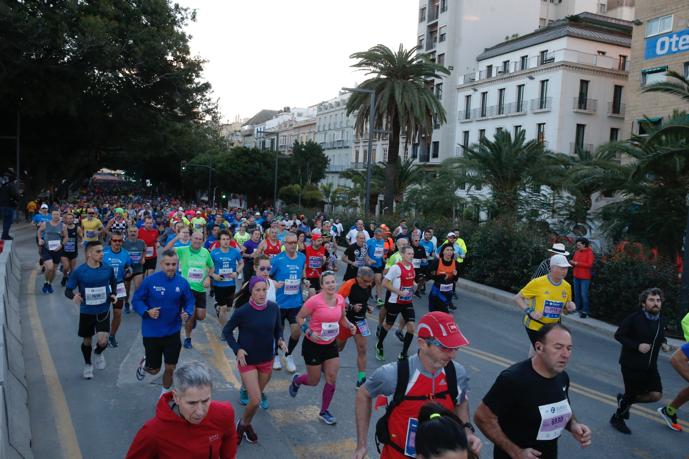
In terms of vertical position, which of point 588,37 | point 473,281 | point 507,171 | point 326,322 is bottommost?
point 473,281

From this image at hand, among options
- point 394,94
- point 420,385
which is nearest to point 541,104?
point 394,94

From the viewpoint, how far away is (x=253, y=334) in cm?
597

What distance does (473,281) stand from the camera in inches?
703

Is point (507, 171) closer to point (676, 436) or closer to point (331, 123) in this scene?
point (676, 436)

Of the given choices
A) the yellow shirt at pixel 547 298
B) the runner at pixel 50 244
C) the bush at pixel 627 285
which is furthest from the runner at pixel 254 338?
the runner at pixel 50 244

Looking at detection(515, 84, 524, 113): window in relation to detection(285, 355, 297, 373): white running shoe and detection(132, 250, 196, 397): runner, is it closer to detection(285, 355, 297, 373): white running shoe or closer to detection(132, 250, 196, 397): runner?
detection(285, 355, 297, 373): white running shoe

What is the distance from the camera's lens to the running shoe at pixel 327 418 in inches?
249

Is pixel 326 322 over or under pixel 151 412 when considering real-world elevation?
over

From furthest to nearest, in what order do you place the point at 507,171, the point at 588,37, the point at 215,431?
the point at 588,37, the point at 507,171, the point at 215,431

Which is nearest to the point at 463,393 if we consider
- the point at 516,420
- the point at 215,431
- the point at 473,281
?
the point at 516,420

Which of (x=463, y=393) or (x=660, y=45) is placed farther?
(x=660, y=45)

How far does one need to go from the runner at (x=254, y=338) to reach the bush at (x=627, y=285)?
350 inches

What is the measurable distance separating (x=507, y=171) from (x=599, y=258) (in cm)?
827

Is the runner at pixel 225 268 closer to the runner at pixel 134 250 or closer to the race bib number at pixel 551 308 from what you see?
the runner at pixel 134 250
